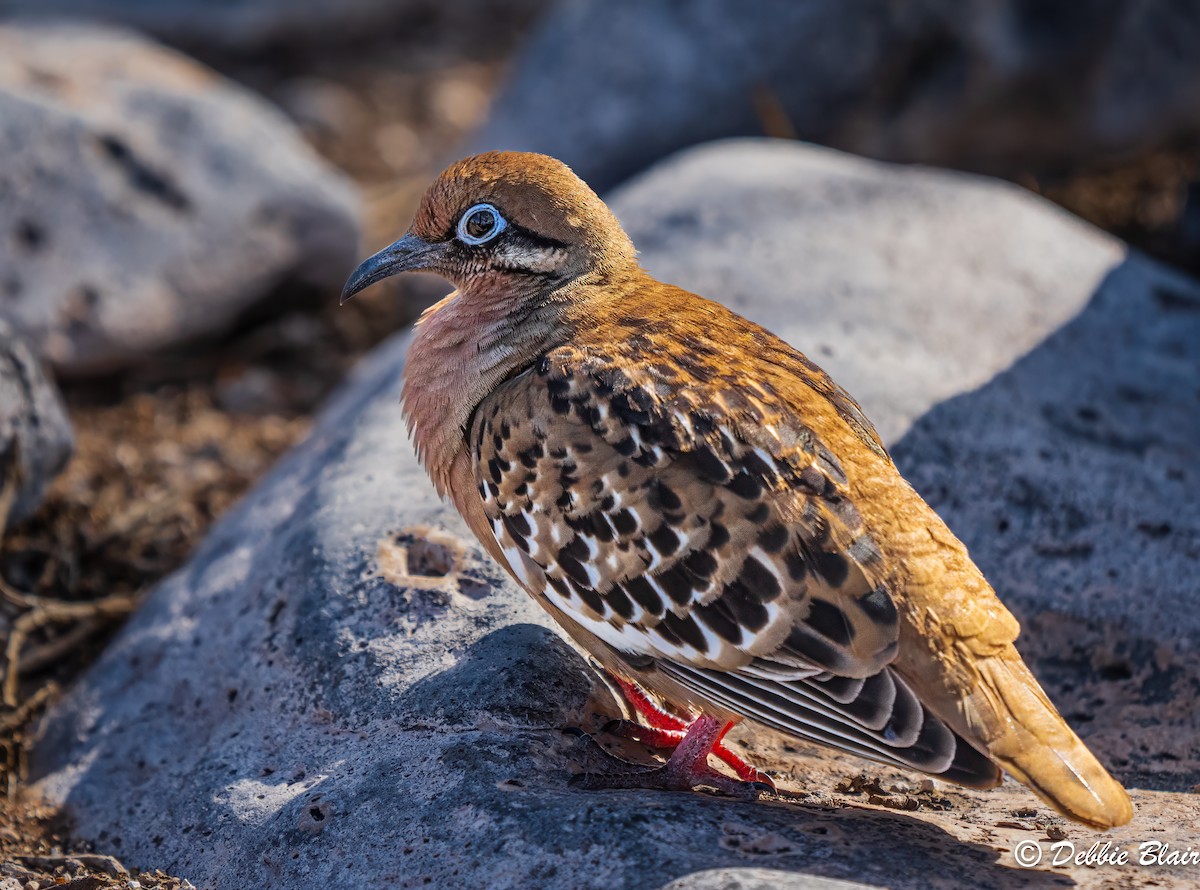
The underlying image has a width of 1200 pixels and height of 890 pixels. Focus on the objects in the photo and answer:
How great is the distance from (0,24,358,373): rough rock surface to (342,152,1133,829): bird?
11.3 feet

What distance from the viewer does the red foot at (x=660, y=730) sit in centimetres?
402

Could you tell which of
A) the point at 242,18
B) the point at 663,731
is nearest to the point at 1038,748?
the point at 663,731

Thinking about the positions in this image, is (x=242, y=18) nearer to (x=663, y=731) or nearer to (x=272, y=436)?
(x=272, y=436)

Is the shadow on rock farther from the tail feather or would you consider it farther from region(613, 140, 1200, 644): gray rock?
the tail feather

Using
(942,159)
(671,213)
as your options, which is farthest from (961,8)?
(671,213)

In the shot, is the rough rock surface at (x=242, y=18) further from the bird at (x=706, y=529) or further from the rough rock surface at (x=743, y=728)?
the bird at (x=706, y=529)

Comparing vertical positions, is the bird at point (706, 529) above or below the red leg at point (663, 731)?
above

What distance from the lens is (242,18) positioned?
11.3 meters

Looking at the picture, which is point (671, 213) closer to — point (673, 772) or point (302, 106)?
point (673, 772)

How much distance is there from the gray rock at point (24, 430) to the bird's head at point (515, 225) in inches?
75.7

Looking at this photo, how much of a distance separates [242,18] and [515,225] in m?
7.98

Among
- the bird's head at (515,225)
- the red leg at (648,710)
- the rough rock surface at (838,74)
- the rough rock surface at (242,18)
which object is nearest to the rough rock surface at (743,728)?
the red leg at (648,710)

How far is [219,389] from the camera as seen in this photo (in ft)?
25.1

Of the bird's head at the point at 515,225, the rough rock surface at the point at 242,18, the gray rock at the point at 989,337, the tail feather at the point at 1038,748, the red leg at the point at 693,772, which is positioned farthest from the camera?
the rough rock surface at the point at 242,18
